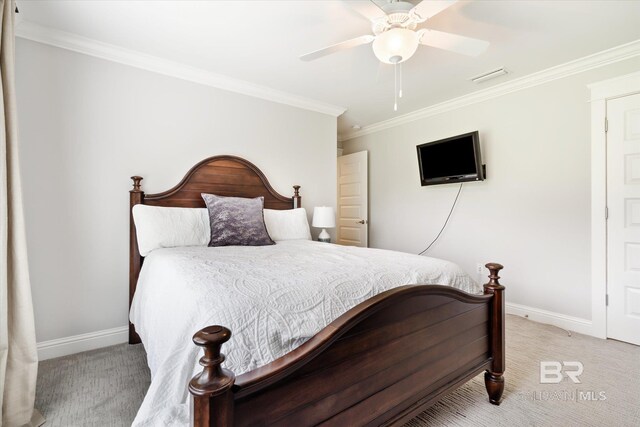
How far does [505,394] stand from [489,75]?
9.20 ft

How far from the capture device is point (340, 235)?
521 centimetres

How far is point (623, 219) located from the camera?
2.50 meters

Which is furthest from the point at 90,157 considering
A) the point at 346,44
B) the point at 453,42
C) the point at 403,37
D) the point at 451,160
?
the point at 451,160

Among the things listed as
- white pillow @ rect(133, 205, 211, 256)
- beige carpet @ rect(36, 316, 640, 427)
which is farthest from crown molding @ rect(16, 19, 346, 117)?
beige carpet @ rect(36, 316, 640, 427)

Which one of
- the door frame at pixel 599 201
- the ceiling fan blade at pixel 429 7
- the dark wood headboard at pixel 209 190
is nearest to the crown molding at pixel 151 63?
the dark wood headboard at pixel 209 190

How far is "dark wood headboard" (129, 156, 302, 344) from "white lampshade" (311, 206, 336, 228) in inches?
10.1

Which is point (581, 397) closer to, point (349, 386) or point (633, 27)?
point (349, 386)

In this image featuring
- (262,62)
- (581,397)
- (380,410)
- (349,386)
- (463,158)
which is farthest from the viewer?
(463,158)

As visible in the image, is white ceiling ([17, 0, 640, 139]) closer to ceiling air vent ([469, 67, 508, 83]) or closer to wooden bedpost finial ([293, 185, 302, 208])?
ceiling air vent ([469, 67, 508, 83])

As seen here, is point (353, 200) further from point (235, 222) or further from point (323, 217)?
point (235, 222)

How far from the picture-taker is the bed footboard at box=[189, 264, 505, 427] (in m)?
0.77

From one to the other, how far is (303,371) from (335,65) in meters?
2.64

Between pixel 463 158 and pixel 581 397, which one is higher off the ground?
pixel 463 158

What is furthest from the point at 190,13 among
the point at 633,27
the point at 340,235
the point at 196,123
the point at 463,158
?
the point at 340,235
